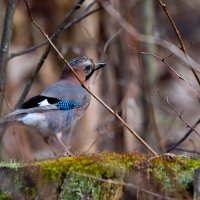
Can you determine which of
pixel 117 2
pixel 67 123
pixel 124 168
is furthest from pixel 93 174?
pixel 117 2

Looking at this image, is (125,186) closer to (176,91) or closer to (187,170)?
(187,170)

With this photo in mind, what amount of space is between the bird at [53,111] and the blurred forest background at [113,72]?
72 cm

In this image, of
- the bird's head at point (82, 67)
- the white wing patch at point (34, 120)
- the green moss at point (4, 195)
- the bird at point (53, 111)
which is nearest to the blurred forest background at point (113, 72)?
the bird's head at point (82, 67)

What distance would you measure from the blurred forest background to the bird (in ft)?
2.38

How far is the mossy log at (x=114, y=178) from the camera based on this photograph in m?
4.00

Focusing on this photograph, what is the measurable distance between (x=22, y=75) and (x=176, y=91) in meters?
3.14

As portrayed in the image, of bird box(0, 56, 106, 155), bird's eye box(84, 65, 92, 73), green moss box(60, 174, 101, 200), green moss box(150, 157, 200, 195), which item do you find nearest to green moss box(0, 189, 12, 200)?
green moss box(60, 174, 101, 200)

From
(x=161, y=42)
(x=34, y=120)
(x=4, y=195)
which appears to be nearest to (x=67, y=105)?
(x=34, y=120)

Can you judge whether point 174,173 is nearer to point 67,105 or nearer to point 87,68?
point 67,105

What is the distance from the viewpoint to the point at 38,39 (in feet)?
35.0

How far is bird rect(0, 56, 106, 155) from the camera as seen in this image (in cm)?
639

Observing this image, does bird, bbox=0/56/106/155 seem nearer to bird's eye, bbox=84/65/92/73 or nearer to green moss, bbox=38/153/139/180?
bird's eye, bbox=84/65/92/73

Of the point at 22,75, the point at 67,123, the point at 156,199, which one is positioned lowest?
the point at 156,199

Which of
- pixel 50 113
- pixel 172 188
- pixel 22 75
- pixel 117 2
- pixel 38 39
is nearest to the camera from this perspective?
pixel 172 188
